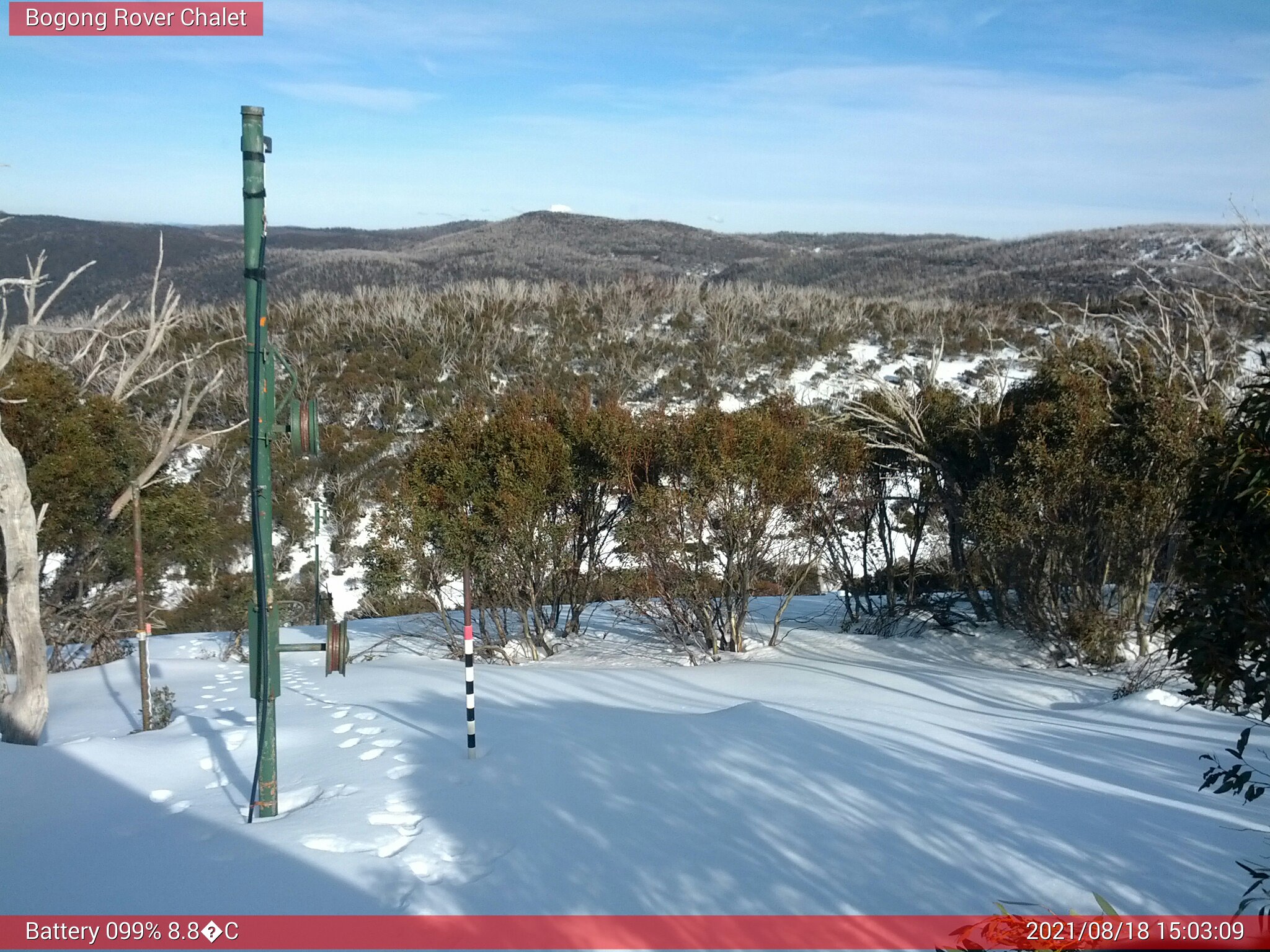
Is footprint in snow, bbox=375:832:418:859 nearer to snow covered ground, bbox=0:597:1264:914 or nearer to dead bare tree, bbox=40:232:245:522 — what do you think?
snow covered ground, bbox=0:597:1264:914

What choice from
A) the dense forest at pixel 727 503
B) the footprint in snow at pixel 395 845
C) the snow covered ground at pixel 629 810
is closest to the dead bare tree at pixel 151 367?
the dense forest at pixel 727 503

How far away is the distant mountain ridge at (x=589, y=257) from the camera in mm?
57594

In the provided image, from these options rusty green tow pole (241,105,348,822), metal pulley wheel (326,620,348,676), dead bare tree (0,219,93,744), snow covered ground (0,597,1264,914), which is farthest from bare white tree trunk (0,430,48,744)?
metal pulley wheel (326,620,348,676)

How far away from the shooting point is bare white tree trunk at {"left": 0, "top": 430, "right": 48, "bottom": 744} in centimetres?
866

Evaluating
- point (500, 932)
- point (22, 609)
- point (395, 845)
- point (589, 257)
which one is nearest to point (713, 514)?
point (22, 609)

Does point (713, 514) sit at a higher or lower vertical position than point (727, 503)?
lower

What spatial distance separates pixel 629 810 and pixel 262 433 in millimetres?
2967

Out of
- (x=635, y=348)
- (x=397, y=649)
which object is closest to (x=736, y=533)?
(x=397, y=649)

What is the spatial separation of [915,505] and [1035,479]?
260 centimetres

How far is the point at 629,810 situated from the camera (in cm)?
540

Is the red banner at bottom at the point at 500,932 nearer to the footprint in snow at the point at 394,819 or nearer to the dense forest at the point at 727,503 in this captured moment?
the footprint in snow at the point at 394,819

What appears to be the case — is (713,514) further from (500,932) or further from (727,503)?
(500,932)

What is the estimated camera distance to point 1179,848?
4.84 meters

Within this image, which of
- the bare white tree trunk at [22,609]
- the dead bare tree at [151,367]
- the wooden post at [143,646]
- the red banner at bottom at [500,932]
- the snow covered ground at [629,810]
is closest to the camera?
the red banner at bottom at [500,932]
